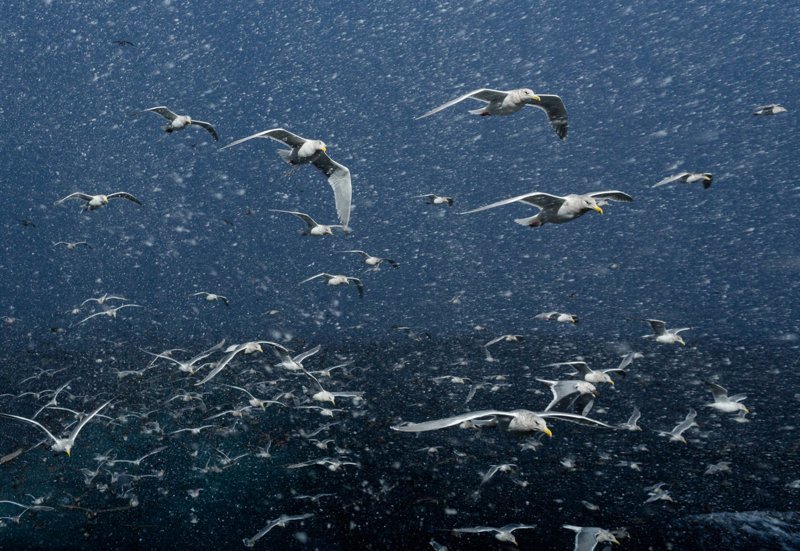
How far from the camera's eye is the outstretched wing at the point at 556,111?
7.69m

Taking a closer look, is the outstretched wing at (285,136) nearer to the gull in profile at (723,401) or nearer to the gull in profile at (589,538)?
the gull in profile at (589,538)

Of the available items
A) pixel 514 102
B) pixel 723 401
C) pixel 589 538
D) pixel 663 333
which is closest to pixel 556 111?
pixel 514 102

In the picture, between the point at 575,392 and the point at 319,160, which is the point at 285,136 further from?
the point at 575,392

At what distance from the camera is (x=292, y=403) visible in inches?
606

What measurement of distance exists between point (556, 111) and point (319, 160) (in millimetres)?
3676

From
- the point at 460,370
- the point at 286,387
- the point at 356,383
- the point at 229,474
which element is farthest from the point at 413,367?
the point at 229,474

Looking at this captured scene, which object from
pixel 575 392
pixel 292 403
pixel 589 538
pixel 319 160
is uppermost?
pixel 319 160

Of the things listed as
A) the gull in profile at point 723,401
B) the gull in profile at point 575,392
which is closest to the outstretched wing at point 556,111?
the gull in profile at point 575,392

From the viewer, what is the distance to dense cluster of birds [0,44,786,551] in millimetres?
6668

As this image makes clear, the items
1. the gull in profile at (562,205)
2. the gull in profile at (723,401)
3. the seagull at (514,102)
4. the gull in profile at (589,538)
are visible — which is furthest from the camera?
the gull in profile at (723,401)

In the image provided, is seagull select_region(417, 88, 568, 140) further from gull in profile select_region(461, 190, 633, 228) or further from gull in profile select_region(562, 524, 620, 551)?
gull in profile select_region(562, 524, 620, 551)

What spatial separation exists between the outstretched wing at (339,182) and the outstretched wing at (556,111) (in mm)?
3022

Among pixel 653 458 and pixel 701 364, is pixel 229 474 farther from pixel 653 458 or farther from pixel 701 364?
pixel 701 364

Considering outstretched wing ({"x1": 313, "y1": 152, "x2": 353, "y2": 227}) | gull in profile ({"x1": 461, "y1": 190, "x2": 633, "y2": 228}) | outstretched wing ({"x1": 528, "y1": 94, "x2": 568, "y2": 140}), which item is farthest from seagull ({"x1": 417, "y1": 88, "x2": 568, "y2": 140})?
outstretched wing ({"x1": 313, "y1": 152, "x2": 353, "y2": 227})
